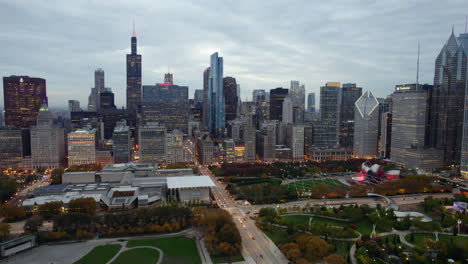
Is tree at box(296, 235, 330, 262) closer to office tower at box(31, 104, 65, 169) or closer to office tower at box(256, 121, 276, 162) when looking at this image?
office tower at box(256, 121, 276, 162)

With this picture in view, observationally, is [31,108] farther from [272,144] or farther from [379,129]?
[379,129]

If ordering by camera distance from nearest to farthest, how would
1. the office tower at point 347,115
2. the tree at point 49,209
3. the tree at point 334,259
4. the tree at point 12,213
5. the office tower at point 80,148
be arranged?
1. the tree at point 334,259
2. the tree at point 12,213
3. the tree at point 49,209
4. the office tower at point 80,148
5. the office tower at point 347,115

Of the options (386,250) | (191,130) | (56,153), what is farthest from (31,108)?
(386,250)

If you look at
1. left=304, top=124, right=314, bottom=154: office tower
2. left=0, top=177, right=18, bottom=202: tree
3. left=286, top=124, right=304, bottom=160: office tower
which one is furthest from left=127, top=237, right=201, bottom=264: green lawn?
left=304, top=124, right=314, bottom=154: office tower

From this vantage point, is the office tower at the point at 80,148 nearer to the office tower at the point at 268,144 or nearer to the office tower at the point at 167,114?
the office tower at the point at 268,144

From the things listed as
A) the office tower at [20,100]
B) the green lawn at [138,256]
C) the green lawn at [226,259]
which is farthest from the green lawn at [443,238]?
the office tower at [20,100]

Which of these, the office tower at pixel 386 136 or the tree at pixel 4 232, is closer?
the tree at pixel 4 232
